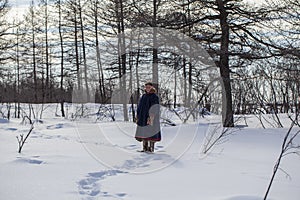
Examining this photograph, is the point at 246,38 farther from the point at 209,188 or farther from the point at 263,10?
the point at 209,188

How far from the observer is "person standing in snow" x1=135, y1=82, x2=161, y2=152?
20.9 feet

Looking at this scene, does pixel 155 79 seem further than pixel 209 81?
Yes

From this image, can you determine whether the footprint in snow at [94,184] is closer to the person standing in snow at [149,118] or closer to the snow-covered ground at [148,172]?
the snow-covered ground at [148,172]

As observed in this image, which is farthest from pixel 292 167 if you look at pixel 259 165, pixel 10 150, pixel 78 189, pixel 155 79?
pixel 155 79

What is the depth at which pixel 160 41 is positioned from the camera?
9.80 m

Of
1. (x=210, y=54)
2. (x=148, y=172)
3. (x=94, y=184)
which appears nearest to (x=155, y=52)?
(x=210, y=54)

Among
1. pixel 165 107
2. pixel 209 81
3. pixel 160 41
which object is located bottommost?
pixel 165 107

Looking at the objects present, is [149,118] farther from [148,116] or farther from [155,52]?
[155,52]

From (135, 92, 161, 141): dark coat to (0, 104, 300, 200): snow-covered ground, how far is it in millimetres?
353

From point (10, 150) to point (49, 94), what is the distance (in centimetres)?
2233

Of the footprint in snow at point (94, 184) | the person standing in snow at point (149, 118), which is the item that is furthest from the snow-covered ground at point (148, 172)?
the person standing in snow at point (149, 118)

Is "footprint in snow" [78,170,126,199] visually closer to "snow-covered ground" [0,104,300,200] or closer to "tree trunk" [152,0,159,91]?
"snow-covered ground" [0,104,300,200]

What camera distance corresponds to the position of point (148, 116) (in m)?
6.39

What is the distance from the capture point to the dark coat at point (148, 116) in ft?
20.9
